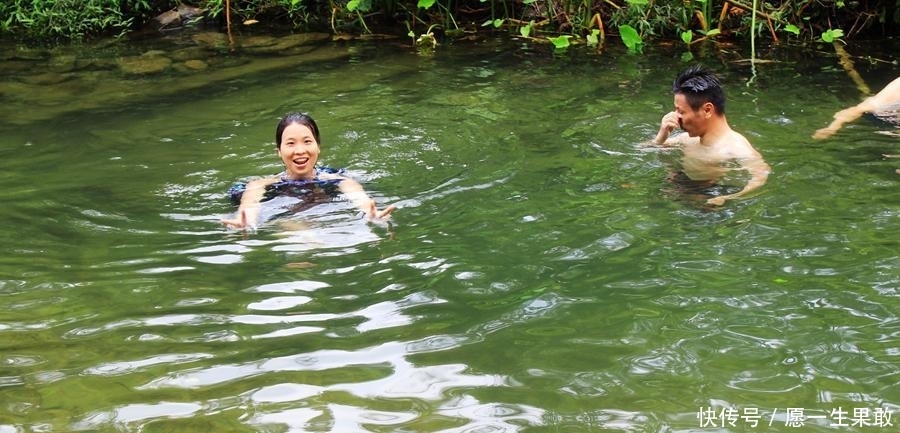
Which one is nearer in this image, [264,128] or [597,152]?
[597,152]

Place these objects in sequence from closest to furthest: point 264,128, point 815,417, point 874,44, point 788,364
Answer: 1. point 815,417
2. point 788,364
3. point 264,128
4. point 874,44

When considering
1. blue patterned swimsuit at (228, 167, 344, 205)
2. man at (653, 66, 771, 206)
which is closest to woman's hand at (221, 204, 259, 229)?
blue patterned swimsuit at (228, 167, 344, 205)

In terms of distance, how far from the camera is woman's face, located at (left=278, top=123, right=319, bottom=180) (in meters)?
5.87

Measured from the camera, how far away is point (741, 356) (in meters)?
3.54

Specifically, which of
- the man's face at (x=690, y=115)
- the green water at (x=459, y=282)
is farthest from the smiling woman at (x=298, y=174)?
the man's face at (x=690, y=115)

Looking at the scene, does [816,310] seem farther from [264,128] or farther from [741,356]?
[264,128]

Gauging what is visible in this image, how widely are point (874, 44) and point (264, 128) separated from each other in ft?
23.1

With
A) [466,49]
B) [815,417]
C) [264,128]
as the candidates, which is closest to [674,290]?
[815,417]

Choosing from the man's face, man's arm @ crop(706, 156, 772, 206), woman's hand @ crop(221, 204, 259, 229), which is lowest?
man's arm @ crop(706, 156, 772, 206)

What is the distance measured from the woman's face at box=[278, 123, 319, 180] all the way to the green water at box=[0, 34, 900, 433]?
1.35 feet

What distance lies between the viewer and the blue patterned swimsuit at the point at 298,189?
5895 millimetres

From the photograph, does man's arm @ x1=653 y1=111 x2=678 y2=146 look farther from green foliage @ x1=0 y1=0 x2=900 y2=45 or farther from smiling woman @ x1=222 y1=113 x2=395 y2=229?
green foliage @ x1=0 y1=0 x2=900 y2=45

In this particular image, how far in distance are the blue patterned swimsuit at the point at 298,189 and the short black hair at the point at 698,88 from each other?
7.88 feet

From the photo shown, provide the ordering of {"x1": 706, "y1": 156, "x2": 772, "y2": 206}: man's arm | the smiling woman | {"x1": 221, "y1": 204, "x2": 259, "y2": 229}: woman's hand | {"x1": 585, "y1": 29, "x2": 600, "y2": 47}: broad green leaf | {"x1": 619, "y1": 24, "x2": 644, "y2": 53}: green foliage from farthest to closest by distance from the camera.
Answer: {"x1": 585, "y1": 29, "x2": 600, "y2": 47}: broad green leaf
{"x1": 619, "y1": 24, "x2": 644, "y2": 53}: green foliage
the smiling woman
{"x1": 706, "y1": 156, "x2": 772, "y2": 206}: man's arm
{"x1": 221, "y1": 204, "x2": 259, "y2": 229}: woman's hand
